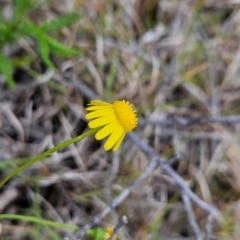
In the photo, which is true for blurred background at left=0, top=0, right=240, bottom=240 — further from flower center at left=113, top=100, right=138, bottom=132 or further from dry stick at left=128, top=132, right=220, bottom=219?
flower center at left=113, top=100, right=138, bottom=132

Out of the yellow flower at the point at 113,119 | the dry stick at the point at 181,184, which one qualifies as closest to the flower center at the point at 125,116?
the yellow flower at the point at 113,119

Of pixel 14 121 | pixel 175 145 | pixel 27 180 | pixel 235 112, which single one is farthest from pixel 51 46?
pixel 235 112

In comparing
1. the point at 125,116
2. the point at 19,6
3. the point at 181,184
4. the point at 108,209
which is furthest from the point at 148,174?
the point at 19,6

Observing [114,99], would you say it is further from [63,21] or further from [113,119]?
[113,119]

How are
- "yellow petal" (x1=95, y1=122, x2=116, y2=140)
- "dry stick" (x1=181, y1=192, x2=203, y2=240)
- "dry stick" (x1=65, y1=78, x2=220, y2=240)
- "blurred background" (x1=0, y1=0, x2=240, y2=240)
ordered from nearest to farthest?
"yellow petal" (x1=95, y1=122, x2=116, y2=140) < "dry stick" (x1=65, y1=78, x2=220, y2=240) < "dry stick" (x1=181, y1=192, x2=203, y2=240) < "blurred background" (x1=0, y1=0, x2=240, y2=240)

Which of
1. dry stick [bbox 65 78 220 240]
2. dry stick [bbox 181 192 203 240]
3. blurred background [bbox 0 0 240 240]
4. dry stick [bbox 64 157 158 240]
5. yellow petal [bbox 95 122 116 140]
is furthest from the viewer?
blurred background [bbox 0 0 240 240]

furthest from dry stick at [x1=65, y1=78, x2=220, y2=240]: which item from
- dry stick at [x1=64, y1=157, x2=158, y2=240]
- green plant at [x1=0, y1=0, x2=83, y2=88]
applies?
green plant at [x1=0, y1=0, x2=83, y2=88]
